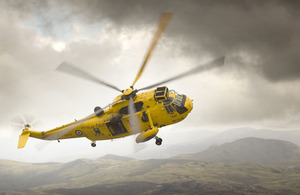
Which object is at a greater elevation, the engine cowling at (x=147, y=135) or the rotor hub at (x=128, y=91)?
the rotor hub at (x=128, y=91)

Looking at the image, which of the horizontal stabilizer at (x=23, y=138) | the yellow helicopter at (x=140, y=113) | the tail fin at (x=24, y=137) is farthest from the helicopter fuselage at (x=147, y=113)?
the tail fin at (x=24, y=137)

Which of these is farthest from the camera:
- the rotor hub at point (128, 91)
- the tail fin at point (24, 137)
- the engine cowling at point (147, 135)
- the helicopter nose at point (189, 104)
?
the tail fin at point (24, 137)

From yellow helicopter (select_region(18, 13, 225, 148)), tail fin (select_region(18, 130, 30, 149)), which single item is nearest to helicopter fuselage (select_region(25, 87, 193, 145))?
yellow helicopter (select_region(18, 13, 225, 148))

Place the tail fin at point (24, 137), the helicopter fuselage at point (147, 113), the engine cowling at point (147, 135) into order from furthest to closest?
the tail fin at point (24, 137), the helicopter fuselage at point (147, 113), the engine cowling at point (147, 135)

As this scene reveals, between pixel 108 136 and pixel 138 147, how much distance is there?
7.18m

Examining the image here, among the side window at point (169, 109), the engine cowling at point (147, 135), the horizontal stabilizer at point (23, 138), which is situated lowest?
the engine cowling at point (147, 135)

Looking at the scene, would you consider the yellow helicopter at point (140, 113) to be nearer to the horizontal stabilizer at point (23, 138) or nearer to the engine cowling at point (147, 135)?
the engine cowling at point (147, 135)

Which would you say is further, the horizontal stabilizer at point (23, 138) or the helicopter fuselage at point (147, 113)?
the horizontal stabilizer at point (23, 138)

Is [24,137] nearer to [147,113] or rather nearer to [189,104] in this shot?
[147,113]

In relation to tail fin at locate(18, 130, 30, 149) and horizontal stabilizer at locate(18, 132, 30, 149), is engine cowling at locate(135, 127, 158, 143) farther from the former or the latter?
tail fin at locate(18, 130, 30, 149)

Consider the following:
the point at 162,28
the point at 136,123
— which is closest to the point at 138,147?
the point at 136,123

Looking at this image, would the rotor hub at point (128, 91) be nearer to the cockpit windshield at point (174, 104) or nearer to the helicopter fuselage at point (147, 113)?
the helicopter fuselage at point (147, 113)

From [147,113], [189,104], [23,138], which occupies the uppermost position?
[23,138]

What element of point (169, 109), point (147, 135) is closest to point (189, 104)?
point (169, 109)
